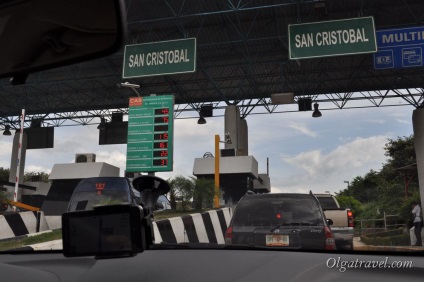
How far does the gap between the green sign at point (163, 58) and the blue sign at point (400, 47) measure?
6.20 meters

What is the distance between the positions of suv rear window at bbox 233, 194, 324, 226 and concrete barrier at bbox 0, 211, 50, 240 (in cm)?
742

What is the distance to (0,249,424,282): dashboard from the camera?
184cm

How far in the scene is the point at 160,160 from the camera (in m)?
16.5

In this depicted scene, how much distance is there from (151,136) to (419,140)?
1803cm

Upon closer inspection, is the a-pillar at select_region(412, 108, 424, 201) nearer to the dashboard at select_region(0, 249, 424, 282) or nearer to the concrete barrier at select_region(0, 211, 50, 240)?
the concrete barrier at select_region(0, 211, 50, 240)

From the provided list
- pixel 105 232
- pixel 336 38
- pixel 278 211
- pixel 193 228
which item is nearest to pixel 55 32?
pixel 105 232

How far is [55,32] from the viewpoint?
4.70 feet

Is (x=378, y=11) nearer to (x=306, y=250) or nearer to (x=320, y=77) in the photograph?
(x=320, y=77)

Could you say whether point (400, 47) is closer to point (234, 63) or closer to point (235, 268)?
point (235, 268)

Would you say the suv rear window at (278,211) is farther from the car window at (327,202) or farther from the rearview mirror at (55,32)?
the car window at (327,202)

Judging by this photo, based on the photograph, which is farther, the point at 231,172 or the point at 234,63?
the point at 231,172

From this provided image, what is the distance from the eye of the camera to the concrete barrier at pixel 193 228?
829 cm

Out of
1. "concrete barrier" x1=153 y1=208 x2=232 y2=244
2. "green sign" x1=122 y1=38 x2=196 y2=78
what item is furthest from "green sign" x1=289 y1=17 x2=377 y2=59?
"concrete barrier" x1=153 y1=208 x2=232 y2=244

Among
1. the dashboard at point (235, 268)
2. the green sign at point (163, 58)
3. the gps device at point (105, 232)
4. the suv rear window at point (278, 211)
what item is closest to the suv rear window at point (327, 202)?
the green sign at point (163, 58)
